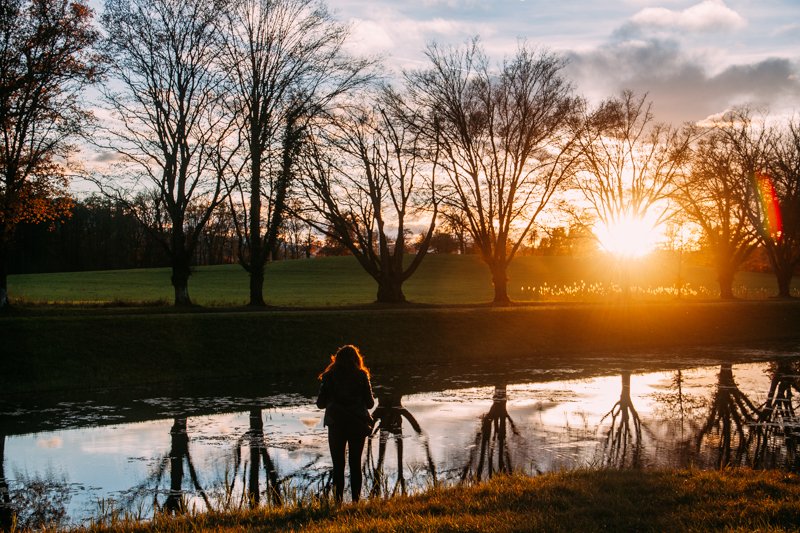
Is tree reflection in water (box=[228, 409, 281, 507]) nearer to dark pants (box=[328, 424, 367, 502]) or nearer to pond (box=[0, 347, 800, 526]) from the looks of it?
pond (box=[0, 347, 800, 526])

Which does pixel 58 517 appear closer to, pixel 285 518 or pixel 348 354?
pixel 285 518

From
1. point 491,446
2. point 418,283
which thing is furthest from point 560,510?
point 418,283

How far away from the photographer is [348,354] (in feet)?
33.7

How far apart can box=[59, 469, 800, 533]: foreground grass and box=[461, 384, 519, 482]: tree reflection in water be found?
1.96 m

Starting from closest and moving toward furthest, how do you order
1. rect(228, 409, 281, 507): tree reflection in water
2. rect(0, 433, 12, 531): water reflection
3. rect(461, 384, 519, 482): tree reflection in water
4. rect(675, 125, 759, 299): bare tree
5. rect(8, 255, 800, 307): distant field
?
rect(0, 433, 12, 531): water reflection < rect(228, 409, 281, 507): tree reflection in water < rect(461, 384, 519, 482): tree reflection in water < rect(675, 125, 759, 299): bare tree < rect(8, 255, 800, 307): distant field

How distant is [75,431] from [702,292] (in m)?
57.3

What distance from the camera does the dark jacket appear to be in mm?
10133

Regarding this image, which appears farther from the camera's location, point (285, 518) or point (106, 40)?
point (106, 40)

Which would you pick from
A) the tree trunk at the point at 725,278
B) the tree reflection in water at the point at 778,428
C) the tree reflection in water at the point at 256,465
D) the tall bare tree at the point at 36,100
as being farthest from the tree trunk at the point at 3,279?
the tree trunk at the point at 725,278

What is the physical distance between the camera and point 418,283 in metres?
79.9

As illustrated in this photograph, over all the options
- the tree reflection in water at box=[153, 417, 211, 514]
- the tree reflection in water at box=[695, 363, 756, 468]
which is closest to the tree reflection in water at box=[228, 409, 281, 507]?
the tree reflection in water at box=[153, 417, 211, 514]

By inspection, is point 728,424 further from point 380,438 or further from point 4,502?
point 4,502

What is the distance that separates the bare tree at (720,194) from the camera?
51.9 metres

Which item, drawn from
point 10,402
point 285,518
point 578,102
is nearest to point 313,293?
point 578,102
